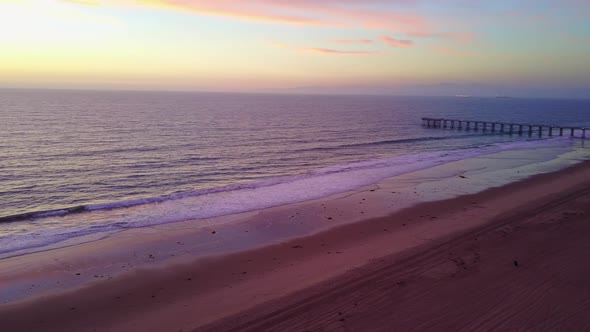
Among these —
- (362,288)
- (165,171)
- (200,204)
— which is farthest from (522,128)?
(362,288)

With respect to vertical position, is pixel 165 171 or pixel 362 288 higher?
pixel 362 288

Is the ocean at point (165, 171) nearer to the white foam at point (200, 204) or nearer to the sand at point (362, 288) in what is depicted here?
the white foam at point (200, 204)

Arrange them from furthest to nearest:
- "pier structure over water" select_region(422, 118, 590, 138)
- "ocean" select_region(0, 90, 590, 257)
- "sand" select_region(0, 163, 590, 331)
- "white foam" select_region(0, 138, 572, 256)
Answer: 1. "pier structure over water" select_region(422, 118, 590, 138)
2. "ocean" select_region(0, 90, 590, 257)
3. "white foam" select_region(0, 138, 572, 256)
4. "sand" select_region(0, 163, 590, 331)

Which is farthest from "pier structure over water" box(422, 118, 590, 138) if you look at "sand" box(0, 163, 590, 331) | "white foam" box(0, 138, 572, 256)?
"sand" box(0, 163, 590, 331)

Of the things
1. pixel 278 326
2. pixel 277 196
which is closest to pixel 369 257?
pixel 278 326

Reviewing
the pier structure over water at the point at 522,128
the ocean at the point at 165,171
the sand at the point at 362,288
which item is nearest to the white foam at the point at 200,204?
the ocean at the point at 165,171

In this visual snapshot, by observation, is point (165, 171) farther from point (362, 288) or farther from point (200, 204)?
point (362, 288)

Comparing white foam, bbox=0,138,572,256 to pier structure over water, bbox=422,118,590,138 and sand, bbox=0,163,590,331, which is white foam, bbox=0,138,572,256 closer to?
sand, bbox=0,163,590,331

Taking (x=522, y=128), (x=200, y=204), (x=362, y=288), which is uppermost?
(x=522, y=128)
